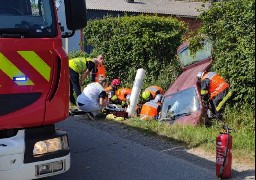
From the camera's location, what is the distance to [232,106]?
7980 mm

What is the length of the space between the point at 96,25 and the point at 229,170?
10.3 meters

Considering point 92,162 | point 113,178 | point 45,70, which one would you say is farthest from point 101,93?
point 45,70

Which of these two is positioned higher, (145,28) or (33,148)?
(145,28)

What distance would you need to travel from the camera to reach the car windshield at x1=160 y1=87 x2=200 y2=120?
838cm

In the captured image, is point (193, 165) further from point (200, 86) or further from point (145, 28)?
point (145, 28)

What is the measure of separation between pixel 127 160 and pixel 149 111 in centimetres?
308

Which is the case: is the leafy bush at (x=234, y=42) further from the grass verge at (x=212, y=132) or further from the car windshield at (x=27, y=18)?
the car windshield at (x=27, y=18)

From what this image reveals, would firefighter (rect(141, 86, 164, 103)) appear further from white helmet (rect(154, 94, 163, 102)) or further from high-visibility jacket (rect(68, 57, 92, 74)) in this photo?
high-visibility jacket (rect(68, 57, 92, 74))

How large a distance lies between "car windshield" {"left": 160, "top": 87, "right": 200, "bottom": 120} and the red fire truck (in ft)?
13.6

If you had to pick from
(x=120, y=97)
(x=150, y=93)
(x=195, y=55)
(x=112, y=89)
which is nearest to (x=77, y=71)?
(x=112, y=89)

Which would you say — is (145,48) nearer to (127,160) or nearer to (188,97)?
(188,97)

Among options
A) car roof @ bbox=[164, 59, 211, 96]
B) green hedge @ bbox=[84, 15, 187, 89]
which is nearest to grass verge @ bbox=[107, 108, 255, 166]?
car roof @ bbox=[164, 59, 211, 96]

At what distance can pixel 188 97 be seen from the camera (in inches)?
338

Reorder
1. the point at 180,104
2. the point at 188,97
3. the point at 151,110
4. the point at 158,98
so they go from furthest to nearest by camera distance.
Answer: the point at 158,98 → the point at 151,110 → the point at 180,104 → the point at 188,97
